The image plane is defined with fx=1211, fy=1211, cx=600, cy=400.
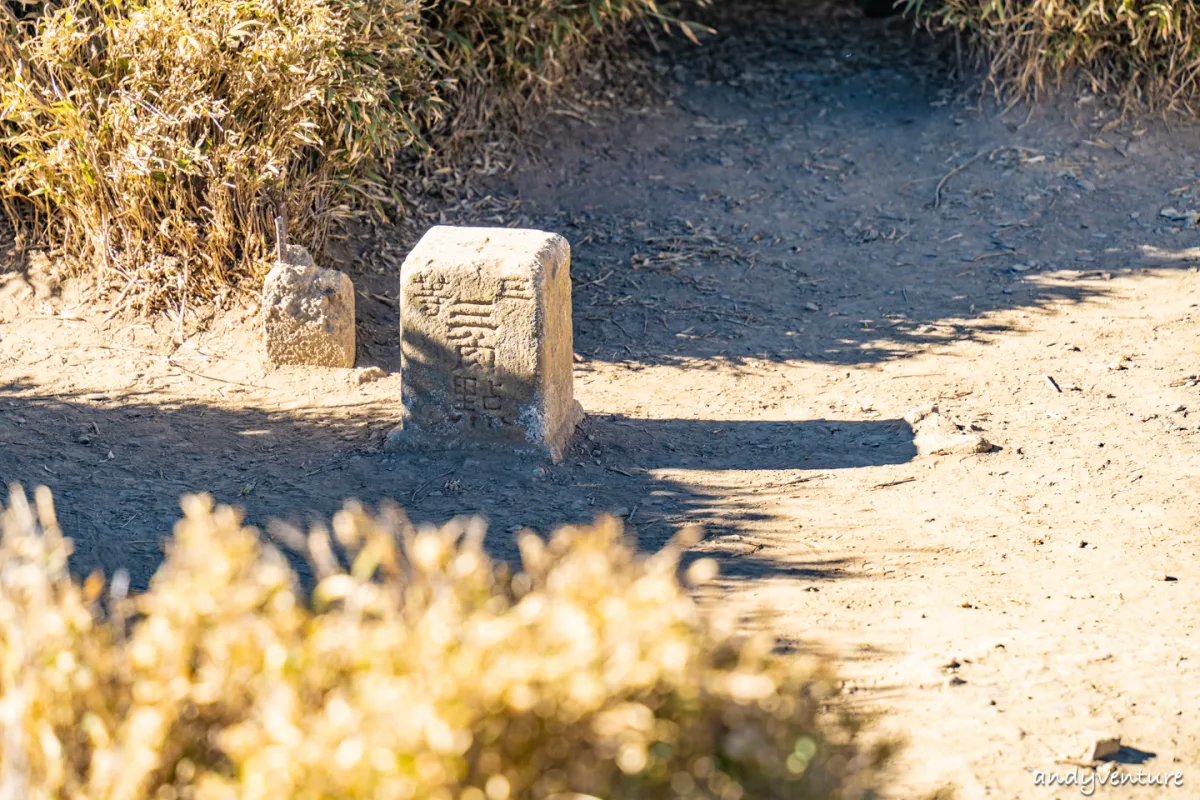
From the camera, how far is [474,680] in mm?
1636

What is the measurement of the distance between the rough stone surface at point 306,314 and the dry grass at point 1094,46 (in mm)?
A: 3895

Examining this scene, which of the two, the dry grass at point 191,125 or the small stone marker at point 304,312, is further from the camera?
the dry grass at point 191,125

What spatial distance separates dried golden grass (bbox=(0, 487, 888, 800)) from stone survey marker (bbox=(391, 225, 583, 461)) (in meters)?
2.15

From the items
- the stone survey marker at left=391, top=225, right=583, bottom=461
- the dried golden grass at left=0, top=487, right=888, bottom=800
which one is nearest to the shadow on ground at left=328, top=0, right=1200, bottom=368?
the stone survey marker at left=391, top=225, right=583, bottom=461

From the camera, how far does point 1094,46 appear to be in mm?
6590

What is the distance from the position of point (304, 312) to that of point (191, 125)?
98 centimetres

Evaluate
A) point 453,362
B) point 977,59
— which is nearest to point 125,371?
point 453,362

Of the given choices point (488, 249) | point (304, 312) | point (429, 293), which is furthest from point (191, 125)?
point (488, 249)

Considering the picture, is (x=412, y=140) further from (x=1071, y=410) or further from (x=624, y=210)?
(x=1071, y=410)

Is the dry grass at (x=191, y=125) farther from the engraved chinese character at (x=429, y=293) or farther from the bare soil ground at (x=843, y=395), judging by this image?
the engraved chinese character at (x=429, y=293)

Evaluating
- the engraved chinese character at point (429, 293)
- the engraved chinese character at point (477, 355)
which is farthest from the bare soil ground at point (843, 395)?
the engraved chinese character at point (429, 293)

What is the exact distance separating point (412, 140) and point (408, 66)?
1.17 ft

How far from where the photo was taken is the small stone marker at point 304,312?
483cm

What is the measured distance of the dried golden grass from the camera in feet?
5.29
